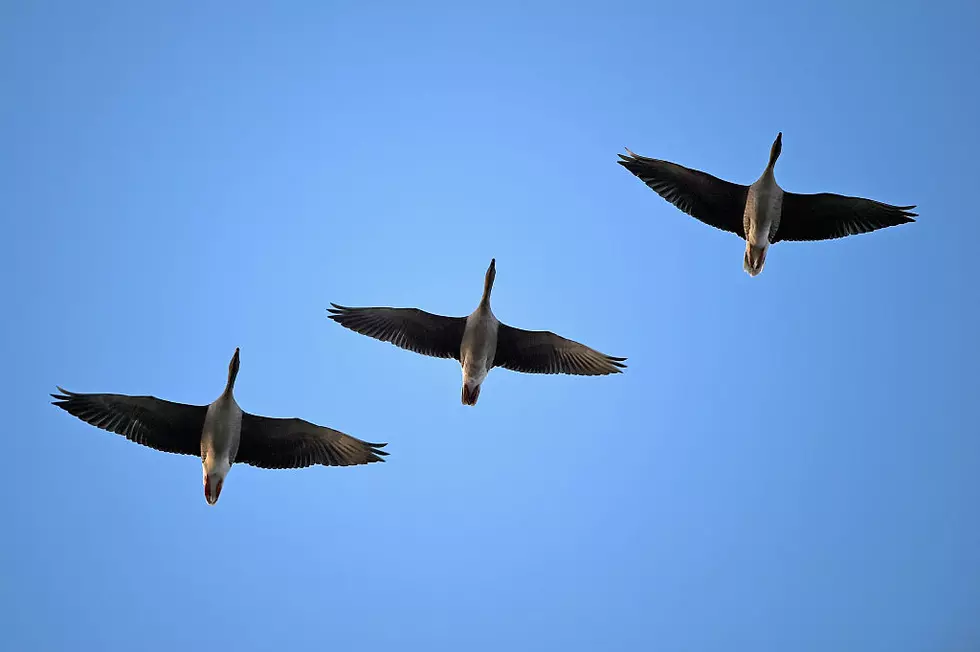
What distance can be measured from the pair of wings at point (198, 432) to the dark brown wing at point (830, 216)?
34.8 feet

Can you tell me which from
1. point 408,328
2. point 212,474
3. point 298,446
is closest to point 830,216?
point 408,328

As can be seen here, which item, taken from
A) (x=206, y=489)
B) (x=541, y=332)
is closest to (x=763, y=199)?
(x=541, y=332)

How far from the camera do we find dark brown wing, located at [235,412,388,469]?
70.0ft

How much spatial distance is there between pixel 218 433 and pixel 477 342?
6054 mm

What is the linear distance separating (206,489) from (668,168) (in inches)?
492

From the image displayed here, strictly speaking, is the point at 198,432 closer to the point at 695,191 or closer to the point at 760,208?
the point at 695,191

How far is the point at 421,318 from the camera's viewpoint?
2345 cm

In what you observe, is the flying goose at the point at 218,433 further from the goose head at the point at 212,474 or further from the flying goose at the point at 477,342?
the flying goose at the point at 477,342

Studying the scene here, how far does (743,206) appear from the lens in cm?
2269

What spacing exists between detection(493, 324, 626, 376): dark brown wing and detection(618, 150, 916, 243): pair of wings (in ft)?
13.3

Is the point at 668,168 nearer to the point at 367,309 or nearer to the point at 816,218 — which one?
the point at 816,218

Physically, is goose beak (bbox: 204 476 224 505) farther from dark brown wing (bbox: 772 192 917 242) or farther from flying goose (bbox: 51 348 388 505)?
dark brown wing (bbox: 772 192 917 242)

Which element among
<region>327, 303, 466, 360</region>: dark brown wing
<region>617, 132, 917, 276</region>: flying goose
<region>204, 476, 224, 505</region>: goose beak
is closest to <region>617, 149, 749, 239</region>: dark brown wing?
<region>617, 132, 917, 276</region>: flying goose

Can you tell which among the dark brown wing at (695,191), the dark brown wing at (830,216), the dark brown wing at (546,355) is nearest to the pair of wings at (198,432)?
the dark brown wing at (546,355)
